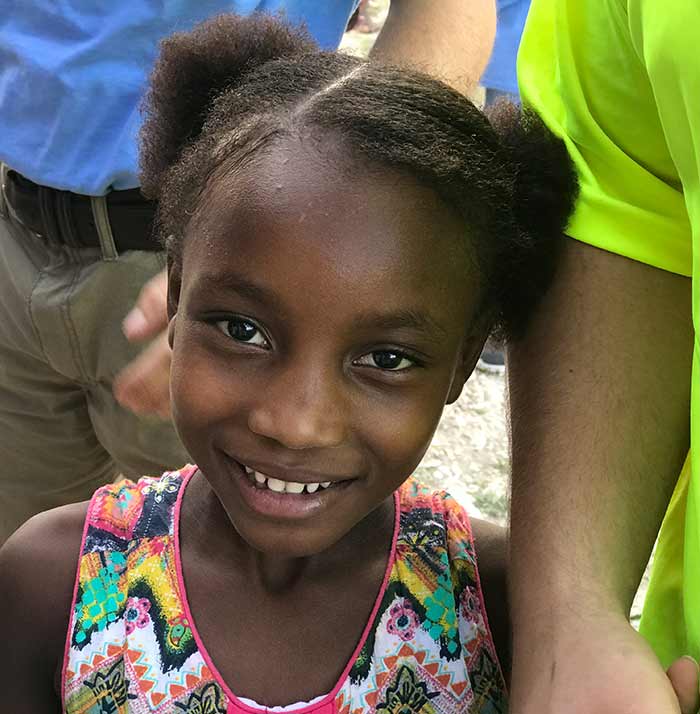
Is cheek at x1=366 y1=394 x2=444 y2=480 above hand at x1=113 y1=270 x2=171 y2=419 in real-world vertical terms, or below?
above

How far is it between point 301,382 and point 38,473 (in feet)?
4.27

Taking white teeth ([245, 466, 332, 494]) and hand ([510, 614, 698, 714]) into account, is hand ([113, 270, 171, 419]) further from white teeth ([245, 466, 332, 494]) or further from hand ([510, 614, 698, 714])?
hand ([510, 614, 698, 714])

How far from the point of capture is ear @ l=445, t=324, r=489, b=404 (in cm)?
127

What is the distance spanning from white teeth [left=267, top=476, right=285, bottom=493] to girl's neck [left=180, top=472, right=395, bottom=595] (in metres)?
0.19

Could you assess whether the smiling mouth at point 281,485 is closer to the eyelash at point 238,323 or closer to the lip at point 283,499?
the lip at point 283,499

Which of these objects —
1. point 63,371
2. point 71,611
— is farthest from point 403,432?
point 63,371

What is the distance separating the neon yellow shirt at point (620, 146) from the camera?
1193 mm

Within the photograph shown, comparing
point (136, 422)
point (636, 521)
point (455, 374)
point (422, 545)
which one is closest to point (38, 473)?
point (136, 422)

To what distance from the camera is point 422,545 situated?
139 cm

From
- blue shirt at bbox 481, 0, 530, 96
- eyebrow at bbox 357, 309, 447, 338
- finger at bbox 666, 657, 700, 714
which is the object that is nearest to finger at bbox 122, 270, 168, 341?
eyebrow at bbox 357, 309, 447, 338

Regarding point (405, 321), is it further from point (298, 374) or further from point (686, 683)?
point (686, 683)

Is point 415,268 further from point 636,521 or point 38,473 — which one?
point 38,473

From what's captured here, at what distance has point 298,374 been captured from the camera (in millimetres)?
1108

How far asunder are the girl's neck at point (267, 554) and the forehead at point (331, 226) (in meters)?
0.41
